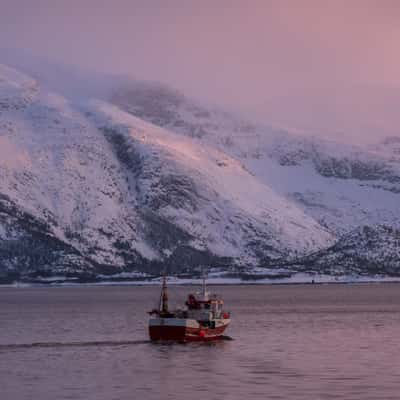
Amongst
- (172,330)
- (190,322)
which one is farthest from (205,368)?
(190,322)

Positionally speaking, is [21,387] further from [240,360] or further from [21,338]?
[21,338]

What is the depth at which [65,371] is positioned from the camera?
140 meters

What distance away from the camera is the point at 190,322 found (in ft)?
587

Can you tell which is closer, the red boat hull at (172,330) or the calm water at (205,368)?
the calm water at (205,368)

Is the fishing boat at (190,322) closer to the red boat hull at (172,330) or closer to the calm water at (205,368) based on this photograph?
the red boat hull at (172,330)

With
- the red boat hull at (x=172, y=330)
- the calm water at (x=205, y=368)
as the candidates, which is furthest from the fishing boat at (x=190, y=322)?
the calm water at (x=205, y=368)

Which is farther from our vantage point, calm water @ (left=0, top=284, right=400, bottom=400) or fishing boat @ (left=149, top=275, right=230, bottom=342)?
fishing boat @ (left=149, top=275, right=230, bottom=342)

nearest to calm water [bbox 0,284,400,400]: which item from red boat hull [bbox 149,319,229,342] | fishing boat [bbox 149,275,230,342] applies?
red boat hull [bbox 149,319,229,342]

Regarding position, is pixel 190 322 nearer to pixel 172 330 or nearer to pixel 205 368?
pixel 172 330

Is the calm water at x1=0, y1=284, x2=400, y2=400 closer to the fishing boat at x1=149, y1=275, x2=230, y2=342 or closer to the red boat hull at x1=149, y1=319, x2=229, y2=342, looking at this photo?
the red boat hull at x1=149, y1=319, x2=229, y2=342

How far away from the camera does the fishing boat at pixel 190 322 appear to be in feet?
583

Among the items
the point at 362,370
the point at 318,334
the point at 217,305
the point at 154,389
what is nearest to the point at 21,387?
the point at 154,389

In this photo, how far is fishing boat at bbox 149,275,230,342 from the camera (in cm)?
17775

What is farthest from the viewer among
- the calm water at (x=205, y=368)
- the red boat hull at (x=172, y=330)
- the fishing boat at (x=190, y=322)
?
the fishing boat at (x=190, y=322)
